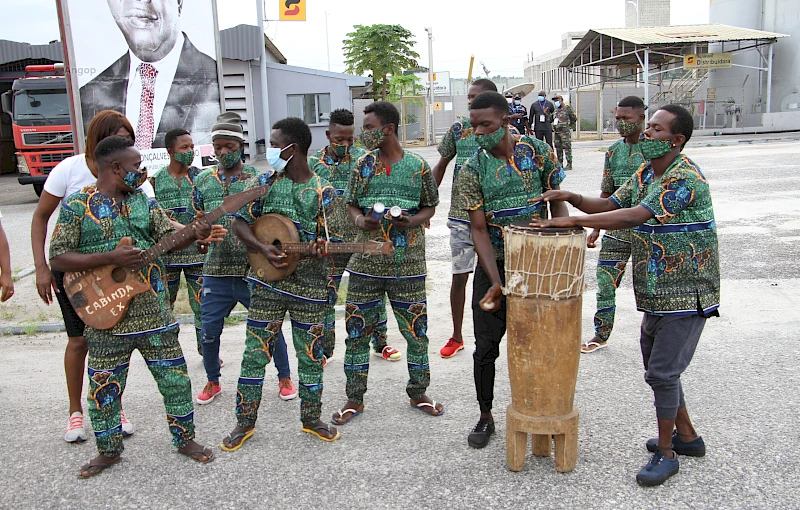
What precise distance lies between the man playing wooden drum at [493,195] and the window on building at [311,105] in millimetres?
23285

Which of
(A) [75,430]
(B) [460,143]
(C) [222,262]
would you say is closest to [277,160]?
(C) [222,262]

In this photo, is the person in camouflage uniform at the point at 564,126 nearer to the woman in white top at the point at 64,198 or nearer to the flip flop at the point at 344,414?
the flip flop at the point at 344,414

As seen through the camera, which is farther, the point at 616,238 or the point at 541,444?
the point at 616,238

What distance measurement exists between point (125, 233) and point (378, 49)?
1219 inches

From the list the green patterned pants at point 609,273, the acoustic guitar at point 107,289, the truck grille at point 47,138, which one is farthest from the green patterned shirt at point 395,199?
the truck grille at point 47,138

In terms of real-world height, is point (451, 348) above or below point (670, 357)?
below

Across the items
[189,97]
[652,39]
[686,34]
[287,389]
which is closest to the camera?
[287,389]

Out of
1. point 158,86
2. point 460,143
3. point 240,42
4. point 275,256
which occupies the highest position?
point 240,42

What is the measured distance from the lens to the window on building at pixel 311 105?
26.7 m

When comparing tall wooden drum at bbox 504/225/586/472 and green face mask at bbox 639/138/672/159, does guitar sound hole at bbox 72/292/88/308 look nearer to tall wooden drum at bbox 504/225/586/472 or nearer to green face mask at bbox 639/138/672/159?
tall wooden drum at bbox 504/225/586/472

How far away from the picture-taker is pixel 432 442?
4.16 m

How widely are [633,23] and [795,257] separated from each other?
6538cm

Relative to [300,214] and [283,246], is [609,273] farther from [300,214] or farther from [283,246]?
[283,246]

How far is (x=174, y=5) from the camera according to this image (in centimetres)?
810
